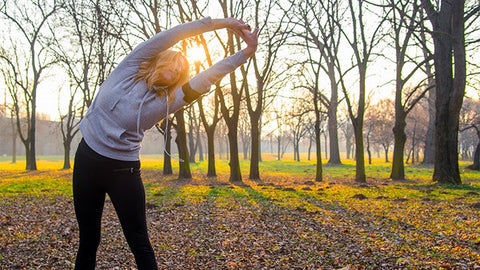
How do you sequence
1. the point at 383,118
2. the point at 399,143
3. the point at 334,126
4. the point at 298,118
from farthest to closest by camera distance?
the point at 383,118, the point at 298,118, the point at 334,126, the point at 399,143

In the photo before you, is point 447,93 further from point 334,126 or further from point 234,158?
point 334,126

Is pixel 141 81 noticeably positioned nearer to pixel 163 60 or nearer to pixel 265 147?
pixel 163 60

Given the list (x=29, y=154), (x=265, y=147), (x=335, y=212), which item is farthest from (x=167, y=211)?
(x=265, y=147)

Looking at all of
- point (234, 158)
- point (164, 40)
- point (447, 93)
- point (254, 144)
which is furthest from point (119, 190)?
point (254, 144)

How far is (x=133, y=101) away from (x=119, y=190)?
0.66 m

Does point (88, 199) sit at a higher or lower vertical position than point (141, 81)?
lower

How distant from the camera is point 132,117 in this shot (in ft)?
8.22

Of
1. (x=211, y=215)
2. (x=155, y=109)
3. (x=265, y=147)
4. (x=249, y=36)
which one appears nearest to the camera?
(x=155, y=109)

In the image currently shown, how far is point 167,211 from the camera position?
26.8ft

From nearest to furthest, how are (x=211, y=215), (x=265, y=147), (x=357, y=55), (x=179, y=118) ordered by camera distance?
1. (x=211, y=215)
2. (x=357, y=55)
3. (x=179, y=118)
4. (x=265, y=147)

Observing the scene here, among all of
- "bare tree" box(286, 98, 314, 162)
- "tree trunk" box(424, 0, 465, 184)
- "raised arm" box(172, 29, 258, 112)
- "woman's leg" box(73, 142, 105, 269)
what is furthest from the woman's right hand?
"bare tree" box(286, 98, 314, 162)

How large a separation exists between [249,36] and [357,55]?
1307 centimetres

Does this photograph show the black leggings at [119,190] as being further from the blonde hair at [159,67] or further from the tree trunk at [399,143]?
the tree trunk at [399,143]

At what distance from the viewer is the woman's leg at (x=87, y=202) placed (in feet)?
8.45
